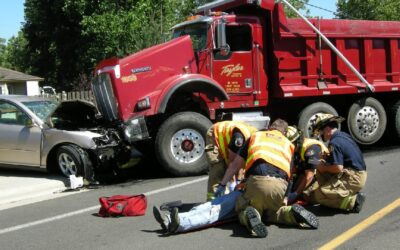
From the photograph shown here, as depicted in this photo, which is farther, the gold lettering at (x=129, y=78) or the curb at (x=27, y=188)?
the gold lettering at (x=129, y=78)

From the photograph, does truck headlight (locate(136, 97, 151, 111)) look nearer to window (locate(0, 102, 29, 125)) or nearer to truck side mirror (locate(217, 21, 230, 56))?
truck side mirror (locate(217, 21, 230, 56))

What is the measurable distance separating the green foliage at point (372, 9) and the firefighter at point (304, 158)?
39.4 metres

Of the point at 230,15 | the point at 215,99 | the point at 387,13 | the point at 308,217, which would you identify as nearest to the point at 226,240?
the point at 308,217

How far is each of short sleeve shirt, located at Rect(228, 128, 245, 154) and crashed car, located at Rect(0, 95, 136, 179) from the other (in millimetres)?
3514

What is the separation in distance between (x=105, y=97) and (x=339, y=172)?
498 centimetres

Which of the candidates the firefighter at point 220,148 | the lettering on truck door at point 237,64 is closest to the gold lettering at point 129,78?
the lettering on truck door at point 237,64

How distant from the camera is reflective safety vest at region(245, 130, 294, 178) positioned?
5605 mm

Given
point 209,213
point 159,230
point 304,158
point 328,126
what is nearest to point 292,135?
point 304,158

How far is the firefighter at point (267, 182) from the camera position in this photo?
5551 mm

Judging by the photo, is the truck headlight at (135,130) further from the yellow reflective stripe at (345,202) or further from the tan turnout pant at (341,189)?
the yellow reflective stripe at (345,202)

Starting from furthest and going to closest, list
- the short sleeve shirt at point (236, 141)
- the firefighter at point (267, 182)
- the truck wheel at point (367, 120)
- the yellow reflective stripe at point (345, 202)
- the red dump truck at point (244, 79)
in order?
the truck wheel at point (367, 120), the red dump truck at point (244, 79), the yellow reflective stripe at point (345, 202), the short sleeve shirt at point (236, 141), the firefighter at point (267, 182)

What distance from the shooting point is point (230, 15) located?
10547 mm

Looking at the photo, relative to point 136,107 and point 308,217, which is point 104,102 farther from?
point 308,217

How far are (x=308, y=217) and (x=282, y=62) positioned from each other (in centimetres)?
572
